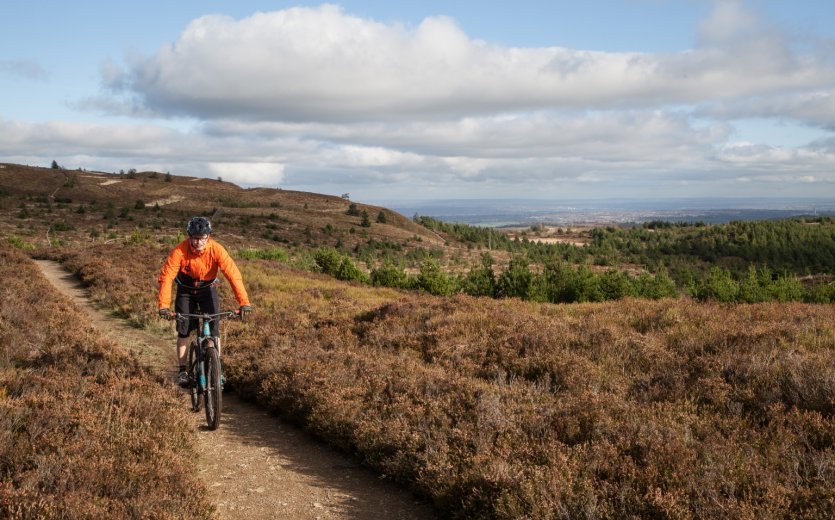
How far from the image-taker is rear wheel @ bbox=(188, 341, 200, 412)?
25.3 feet

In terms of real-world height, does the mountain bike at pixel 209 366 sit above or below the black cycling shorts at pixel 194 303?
below

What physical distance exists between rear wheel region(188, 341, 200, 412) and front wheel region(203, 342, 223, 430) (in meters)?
0.22

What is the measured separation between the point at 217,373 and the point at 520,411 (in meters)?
3.94

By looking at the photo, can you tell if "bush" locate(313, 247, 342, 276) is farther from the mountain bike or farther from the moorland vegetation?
the mountain bike

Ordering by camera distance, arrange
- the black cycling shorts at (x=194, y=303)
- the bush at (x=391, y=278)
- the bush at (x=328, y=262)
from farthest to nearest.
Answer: the bush at (x=328, y=262)
the bush at (x=391, y=278)
the black cycling shorts at (x=194, y=303)

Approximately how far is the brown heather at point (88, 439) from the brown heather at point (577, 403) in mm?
1927

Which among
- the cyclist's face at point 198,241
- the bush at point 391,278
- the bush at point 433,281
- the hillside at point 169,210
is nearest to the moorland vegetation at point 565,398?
the cyclist's face at point 198,241

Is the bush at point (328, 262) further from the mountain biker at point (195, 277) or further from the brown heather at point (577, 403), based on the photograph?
the mountain biker at point (195, 277)

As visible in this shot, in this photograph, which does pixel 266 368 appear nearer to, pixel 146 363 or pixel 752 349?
pixel 146 363

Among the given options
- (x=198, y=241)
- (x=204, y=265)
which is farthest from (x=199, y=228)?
(x=204, y=265)

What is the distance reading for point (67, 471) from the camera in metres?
4.98

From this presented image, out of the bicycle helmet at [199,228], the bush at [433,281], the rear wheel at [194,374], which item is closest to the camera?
the bicycle helmet at [199,228]

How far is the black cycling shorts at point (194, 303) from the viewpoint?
24.8 ft

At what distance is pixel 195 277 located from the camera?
752 cm
